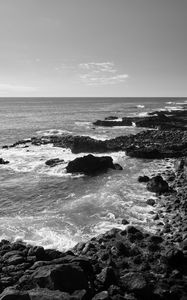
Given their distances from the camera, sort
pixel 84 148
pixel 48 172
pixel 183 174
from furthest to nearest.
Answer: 1. pixel 84 148
2. pixel 48 172
3. pixel 183 174

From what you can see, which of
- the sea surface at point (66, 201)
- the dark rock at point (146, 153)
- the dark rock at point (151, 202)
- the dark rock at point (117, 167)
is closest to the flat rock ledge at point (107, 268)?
the sea surface at point (66, 201)

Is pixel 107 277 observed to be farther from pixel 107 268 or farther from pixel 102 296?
pixel 102 296

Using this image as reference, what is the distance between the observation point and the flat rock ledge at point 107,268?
1347cm

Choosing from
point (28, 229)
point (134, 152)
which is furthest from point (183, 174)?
point (28, 229)

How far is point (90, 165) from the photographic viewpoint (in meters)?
38.1

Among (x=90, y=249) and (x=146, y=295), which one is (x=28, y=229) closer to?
(x=90, y=249)

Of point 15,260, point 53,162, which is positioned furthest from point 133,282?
point 53,162

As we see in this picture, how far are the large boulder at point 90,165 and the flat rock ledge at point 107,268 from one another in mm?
16241

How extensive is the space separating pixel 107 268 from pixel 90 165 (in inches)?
915

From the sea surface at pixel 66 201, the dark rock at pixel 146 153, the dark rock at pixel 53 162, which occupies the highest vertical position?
the dark rock at pixel 146 153

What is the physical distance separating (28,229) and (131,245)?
7.91m

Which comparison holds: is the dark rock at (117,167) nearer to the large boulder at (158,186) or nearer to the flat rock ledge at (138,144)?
the flat rock ledge at (138,144)

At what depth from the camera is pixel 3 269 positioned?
1625 centimetres

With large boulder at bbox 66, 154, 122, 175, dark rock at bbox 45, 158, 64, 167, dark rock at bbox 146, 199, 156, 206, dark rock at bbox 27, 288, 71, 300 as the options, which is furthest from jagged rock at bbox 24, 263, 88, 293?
dark rock at bbox 45, 158, 64, 167
